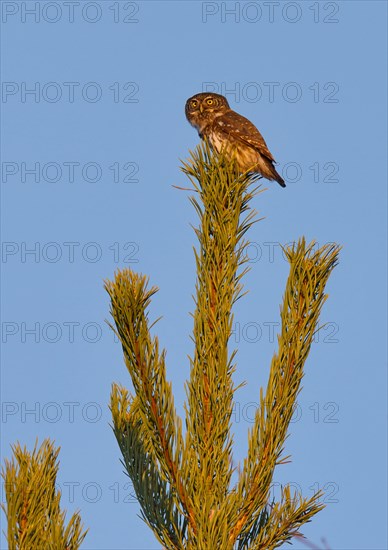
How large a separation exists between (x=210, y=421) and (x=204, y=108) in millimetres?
7073

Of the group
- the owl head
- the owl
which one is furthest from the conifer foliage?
the owl head

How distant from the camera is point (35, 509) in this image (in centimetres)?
247

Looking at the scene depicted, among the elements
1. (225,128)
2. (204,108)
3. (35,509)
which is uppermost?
(204,108)

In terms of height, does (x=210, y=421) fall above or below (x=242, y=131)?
below

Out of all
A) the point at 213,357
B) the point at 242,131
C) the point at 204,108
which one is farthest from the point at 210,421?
the point at 204,108

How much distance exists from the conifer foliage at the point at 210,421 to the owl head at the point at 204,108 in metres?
6.43

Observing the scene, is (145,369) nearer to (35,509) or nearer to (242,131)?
(35,509)

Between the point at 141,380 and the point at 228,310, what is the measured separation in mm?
450

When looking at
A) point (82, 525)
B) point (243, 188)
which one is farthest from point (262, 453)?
point (243, 188)

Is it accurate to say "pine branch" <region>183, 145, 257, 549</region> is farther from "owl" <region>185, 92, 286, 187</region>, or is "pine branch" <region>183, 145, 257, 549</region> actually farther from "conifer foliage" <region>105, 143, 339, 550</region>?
"owl" <region>185, 92, 286, 187</region>

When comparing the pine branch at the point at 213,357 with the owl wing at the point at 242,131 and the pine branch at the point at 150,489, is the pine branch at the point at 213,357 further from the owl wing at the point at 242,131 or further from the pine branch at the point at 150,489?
the owl wing at the point at 242,131

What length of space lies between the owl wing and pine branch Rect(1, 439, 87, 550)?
5.70 metres

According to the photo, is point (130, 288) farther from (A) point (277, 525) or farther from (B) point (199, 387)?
(A) point (277, 525)

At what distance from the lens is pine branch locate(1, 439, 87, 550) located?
241 centimetres
